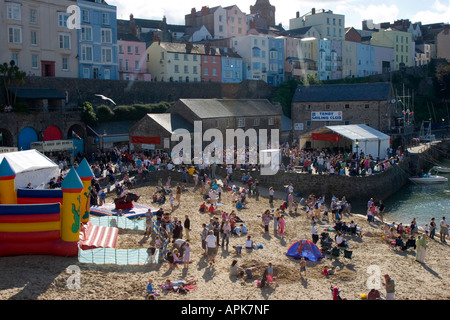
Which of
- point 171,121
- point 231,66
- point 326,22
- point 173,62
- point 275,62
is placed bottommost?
point 171,121

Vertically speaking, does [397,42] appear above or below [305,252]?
above

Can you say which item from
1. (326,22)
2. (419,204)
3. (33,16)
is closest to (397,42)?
(326,22)

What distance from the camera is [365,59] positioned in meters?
72.9

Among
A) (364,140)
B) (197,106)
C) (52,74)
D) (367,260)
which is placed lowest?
(367,260)

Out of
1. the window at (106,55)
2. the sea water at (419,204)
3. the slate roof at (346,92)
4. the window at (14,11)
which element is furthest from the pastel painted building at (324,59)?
the window at (14,11)

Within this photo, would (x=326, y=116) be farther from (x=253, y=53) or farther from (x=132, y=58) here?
(x=132, y=58)

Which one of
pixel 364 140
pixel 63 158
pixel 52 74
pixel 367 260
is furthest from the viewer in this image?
pixel 52 74

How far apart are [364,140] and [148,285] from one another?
24043 mm

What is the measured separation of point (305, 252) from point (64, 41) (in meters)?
31.0

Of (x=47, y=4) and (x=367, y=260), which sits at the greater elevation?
(x=47, y=4)

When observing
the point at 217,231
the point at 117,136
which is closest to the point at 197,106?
the point at 117,136

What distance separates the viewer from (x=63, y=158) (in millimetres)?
30500

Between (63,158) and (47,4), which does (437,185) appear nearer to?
(63,158)

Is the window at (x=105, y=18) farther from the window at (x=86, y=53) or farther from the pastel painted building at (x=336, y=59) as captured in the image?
the pastel painted building at (x=336, y=59)
